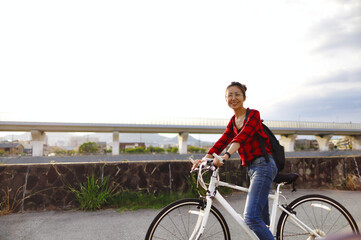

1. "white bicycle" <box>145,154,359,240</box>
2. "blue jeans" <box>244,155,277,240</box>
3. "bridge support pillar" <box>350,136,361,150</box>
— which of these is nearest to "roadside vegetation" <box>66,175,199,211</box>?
"white bicycle" <box>145,154,359,240</box>

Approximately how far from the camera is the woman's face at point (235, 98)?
2.74m

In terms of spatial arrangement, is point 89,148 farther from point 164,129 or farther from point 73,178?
point 73,178

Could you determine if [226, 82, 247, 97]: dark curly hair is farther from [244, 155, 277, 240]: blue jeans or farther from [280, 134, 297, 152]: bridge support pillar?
[280, 134, 297, 152]: bridge support pillar

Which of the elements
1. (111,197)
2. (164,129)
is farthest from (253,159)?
(164,129)

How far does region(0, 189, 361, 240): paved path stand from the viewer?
159 inches

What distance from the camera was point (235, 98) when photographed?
2.74 metres

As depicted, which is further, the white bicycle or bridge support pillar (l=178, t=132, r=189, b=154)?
bridge support pillar (l=178, t=132, r=189, b=154)

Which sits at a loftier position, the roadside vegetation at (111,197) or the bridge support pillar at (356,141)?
the roadside vegetation at (111,197)

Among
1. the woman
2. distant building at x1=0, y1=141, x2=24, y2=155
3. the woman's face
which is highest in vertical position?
the woman's face

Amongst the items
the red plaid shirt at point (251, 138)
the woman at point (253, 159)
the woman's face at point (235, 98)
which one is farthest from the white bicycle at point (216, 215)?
the woman's face at point (235, 98)

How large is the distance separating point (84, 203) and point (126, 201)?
91 centimetres

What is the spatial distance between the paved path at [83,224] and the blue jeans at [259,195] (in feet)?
5.29

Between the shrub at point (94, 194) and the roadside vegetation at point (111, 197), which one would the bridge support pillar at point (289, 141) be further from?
the shrub at point (94, 194)

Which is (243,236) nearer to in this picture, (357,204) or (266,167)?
(266,167)
